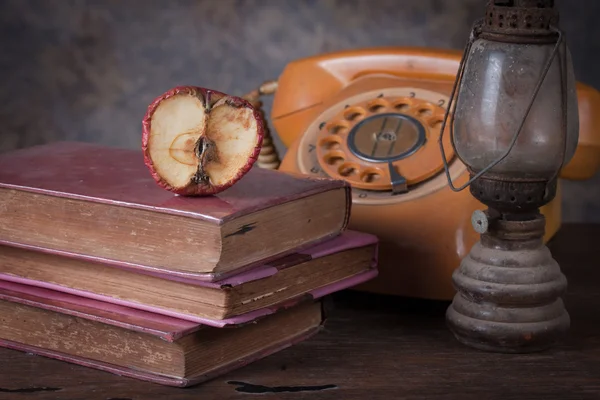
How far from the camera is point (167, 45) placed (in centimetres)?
175

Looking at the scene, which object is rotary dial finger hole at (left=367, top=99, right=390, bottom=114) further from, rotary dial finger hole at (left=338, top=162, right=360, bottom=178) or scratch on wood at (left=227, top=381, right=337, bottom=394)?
scratch on wood at (left=227, top=381, right=337, bottom=394)

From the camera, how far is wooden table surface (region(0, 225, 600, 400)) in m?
0.92

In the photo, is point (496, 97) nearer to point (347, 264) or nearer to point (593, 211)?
point (347, 264)

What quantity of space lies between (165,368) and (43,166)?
251 millimetres

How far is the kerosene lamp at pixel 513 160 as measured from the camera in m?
0.97

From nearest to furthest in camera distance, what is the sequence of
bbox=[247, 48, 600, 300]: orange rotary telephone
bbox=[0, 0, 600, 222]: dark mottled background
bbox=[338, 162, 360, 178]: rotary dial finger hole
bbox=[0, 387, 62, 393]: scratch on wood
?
bbox=[0, 387, 62, 393]: scratch on wood, bbox=[247, 48, 600, 300]: orange rotary telephone, bbox=[338, 162, 360, 178]: rotary dial finger hole, bbox=[0, 0, 600, 222]: dark mottled background

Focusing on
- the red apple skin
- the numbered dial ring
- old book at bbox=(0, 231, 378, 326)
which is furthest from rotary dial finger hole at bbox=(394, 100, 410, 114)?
the red apple skin

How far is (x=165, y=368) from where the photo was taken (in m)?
0.94

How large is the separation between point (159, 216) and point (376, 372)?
22 cm

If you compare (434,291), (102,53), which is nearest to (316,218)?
(434,291)

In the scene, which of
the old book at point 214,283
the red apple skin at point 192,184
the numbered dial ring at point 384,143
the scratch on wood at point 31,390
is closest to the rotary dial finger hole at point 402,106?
the numbered dial ring at point 384,143

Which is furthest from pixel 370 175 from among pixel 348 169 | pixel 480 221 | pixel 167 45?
pixel 167 45

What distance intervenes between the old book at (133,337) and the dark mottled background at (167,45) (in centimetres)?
75

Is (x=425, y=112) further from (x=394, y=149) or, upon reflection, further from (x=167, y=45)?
(x=167, y=45)
